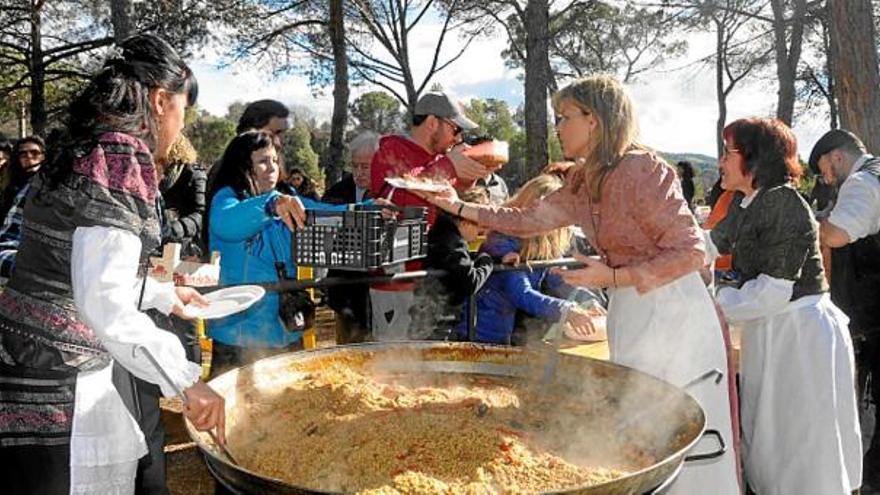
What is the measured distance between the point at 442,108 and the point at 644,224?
165 cm

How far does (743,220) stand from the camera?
3.31m

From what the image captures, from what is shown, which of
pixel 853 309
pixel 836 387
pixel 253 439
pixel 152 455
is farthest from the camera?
pixel 853 309

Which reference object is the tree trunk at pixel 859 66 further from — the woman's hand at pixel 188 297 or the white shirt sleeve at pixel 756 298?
the woman's hand at pixel 188 297

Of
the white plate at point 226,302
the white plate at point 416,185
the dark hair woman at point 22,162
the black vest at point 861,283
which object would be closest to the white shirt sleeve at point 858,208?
the black vest at point 861,283

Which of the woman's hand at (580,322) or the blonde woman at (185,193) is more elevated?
the blonde woman at (185,193)

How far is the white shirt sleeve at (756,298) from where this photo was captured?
3109 millimetres

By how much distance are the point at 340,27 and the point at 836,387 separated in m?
10.4

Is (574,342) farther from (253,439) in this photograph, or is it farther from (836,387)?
(253,439)

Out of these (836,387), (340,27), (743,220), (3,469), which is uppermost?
(340,27)

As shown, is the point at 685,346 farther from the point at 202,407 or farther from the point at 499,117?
the point at 499,117

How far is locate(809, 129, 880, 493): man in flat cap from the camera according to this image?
13.5ft

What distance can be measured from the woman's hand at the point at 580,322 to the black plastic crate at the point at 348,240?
105cm

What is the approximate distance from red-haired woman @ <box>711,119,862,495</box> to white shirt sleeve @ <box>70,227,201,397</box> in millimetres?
2439

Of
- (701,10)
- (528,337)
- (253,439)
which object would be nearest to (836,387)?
(528,337)
